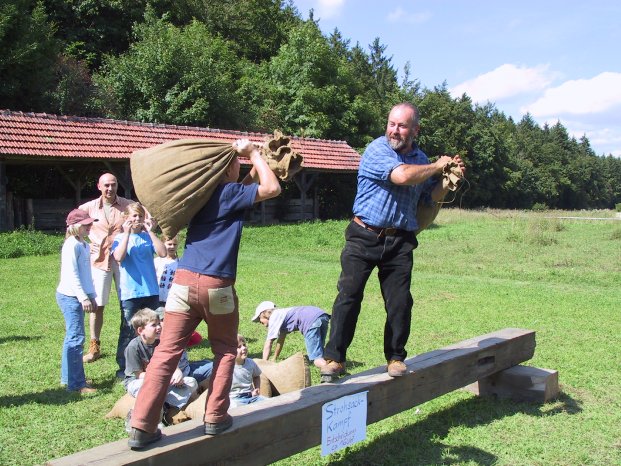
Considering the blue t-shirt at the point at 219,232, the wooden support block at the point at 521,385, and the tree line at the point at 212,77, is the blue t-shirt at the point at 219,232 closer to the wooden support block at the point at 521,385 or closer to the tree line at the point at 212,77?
the wooden support block at the point at 521,385

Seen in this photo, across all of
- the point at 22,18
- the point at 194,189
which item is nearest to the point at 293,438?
the point at 194,189

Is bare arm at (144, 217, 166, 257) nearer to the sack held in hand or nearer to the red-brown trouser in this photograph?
the sack held in hand

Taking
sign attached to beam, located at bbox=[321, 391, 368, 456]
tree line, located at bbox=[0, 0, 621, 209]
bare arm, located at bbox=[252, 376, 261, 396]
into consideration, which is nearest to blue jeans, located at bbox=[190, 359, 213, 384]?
bare arm, located at bbox=[252, 376, 261, 396]

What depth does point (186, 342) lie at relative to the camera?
3266mm

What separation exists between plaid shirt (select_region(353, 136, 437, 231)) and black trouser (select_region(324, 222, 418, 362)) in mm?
101

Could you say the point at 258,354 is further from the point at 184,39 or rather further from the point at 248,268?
the point at 184,39

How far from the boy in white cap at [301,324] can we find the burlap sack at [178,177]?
10.8ft

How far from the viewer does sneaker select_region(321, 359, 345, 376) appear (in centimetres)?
440

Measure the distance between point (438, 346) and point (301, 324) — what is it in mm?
2169

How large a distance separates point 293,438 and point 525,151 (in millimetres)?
84809

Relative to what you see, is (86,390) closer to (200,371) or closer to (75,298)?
(75,298)

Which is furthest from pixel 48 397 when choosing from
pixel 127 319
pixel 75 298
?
pixel 127 319

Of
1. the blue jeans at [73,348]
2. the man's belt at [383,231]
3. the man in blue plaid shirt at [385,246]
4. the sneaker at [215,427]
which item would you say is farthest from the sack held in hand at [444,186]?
the blue jeans at [73,348]

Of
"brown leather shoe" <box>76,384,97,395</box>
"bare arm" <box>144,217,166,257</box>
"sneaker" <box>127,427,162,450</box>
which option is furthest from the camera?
"bare arm" <box>144,217,166,257</box>
